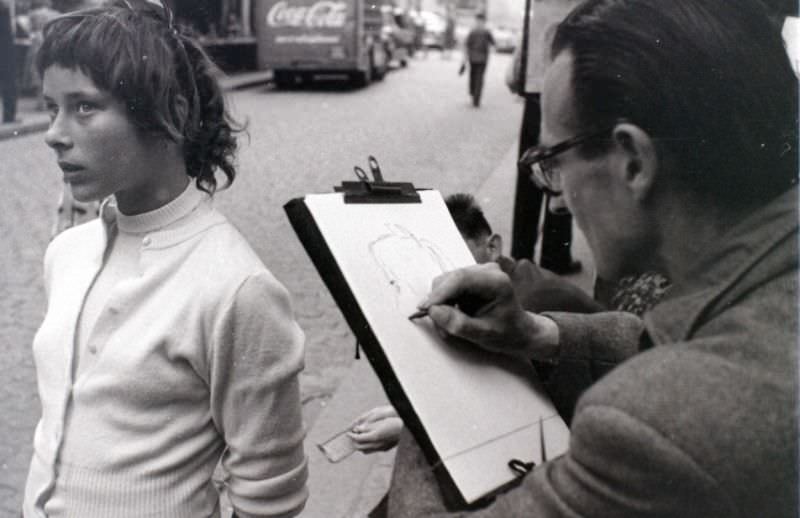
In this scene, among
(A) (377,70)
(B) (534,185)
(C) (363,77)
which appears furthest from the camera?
(A) (377,70)

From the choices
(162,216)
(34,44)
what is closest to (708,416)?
(162,216)

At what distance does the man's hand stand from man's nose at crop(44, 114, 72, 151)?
65 cm

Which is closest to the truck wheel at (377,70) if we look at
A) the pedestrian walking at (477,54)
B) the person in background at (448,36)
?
the pedestrian walking at (477,54)

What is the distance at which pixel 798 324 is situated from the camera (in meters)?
0.84

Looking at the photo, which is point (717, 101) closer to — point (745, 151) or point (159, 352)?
point (745, 151)

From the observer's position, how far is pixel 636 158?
3.22ft

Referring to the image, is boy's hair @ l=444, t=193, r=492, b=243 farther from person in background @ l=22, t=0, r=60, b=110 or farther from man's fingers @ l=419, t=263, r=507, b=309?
person in background @ l=22, t=0, r=60, b=110

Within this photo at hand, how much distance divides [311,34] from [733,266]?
16.6m

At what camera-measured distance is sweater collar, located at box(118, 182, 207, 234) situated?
1.52 m

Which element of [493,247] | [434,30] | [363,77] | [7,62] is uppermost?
[493,247]

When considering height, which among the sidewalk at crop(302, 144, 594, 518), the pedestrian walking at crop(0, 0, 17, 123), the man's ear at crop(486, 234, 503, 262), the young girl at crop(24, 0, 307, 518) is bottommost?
the pedestrian walking at crop(0, 0, 17, 123)

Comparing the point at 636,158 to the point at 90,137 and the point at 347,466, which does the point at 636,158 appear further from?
the point at 347,466

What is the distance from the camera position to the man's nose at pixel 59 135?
1.45 m

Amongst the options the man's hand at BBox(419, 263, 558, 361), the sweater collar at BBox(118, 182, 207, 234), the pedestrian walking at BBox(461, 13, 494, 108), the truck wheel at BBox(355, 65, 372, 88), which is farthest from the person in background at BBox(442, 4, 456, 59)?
the man's hand at BBox(419, 263, 558, 361)
